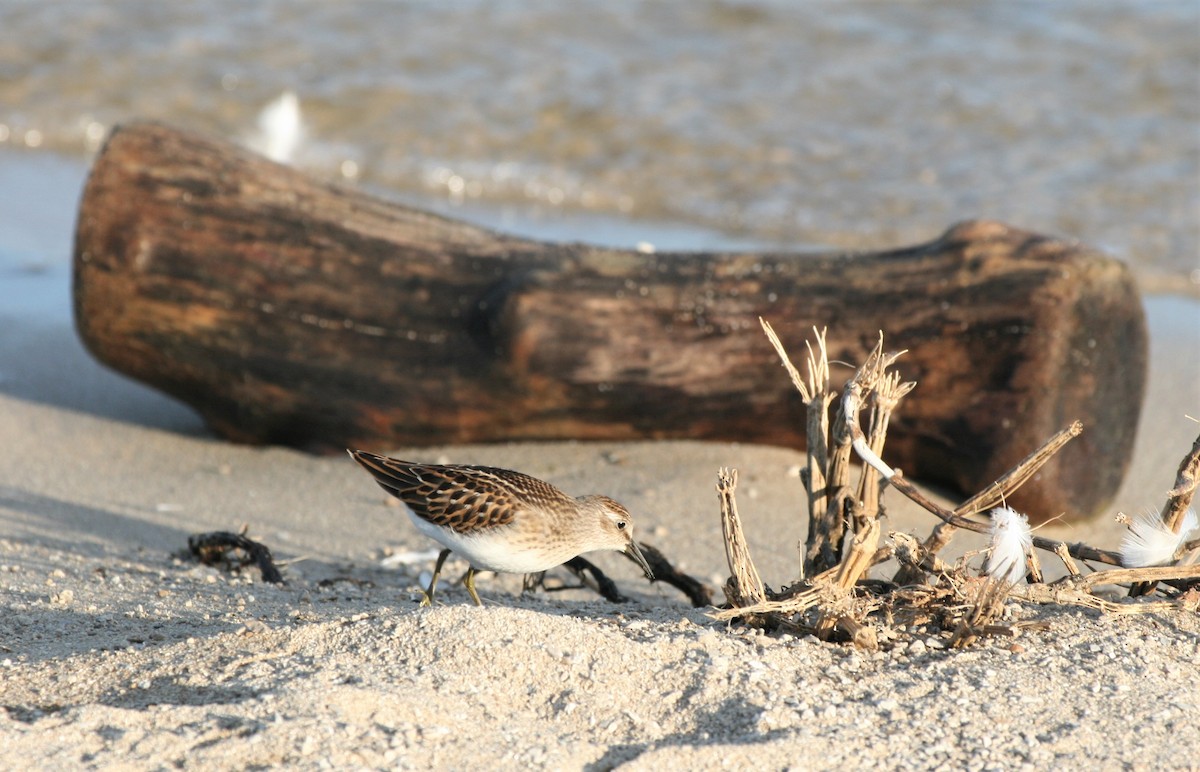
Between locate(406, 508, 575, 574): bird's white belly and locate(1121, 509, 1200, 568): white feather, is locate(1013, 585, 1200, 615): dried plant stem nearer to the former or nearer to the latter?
locate(1121, 509, 1200, 568): white feather

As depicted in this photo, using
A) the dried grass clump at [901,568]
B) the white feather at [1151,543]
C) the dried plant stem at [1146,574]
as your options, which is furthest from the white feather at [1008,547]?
the white feather at [1151,543]

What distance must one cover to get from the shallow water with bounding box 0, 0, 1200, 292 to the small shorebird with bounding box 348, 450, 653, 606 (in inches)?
203

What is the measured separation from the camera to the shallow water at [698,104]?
9.47 metres

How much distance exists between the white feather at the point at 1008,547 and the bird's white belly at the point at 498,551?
1246 millimetres

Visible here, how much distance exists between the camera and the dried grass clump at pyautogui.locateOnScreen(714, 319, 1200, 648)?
9.94 ft

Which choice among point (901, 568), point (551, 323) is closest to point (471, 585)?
point (901, 568)

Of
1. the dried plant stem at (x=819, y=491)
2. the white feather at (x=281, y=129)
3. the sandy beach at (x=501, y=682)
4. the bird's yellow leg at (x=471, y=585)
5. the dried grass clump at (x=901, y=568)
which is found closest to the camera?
the sandy beach at (x=501, y=682)

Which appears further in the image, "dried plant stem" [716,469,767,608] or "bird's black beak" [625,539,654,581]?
"bird's black beak" [625,539,654,581]

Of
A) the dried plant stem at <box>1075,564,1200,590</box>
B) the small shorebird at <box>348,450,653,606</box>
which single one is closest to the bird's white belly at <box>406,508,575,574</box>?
the small shorebird at <box>348,450,653,606</box>

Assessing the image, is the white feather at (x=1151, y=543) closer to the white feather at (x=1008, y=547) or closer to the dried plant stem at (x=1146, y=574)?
the dried plant stem at (x=1146, y=574)

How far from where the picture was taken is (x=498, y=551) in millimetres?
3590

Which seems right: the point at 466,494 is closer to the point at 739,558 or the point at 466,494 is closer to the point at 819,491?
the point at 739,558

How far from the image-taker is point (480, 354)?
5.23 m

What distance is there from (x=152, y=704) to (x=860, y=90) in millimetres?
9944
